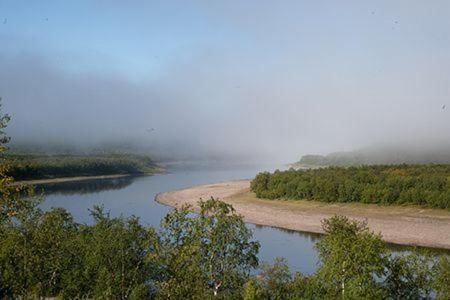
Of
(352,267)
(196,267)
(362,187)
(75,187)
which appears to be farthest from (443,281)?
(75,187)

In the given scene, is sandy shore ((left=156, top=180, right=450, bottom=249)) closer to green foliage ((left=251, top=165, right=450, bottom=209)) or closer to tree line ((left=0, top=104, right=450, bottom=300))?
green foliage ((left=251, top=165, right=450, bottom=209))

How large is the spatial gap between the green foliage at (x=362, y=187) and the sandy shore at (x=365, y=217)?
78.4 inches

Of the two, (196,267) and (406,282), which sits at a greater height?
(196,267)

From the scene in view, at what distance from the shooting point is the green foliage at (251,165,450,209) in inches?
3253

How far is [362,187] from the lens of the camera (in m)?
90.1

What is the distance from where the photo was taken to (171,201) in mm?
109062

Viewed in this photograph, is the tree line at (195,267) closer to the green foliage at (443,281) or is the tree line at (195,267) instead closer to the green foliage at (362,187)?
the green foliage at (443,281)

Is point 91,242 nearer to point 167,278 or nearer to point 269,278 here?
point 167,278

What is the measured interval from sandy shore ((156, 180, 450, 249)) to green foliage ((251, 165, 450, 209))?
1.99 meters

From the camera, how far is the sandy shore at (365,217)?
64.7 m

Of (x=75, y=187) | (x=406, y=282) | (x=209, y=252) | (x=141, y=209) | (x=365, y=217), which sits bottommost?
(x=141, y=209)

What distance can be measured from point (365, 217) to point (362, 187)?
40.3 ft

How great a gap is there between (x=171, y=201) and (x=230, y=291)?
84.5m

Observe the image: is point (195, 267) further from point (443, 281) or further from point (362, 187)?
point (362, 187)
